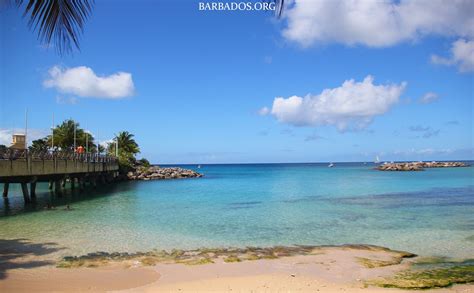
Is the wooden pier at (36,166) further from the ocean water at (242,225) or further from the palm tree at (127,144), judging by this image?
the palm tree at (127,144)

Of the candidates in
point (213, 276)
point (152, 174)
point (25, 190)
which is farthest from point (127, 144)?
point (213, 276)

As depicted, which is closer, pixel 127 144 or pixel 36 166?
pixel 36 166

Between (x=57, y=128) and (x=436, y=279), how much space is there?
192ft

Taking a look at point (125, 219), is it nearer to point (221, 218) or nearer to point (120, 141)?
point (221, 218)

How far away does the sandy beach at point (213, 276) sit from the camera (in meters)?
9.83

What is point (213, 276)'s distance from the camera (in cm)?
1099

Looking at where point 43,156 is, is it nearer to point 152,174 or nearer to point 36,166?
point 36,166

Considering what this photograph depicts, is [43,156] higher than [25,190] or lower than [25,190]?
higher

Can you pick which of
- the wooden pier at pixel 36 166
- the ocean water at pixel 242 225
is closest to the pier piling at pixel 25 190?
the wooden pier at pixel 36 166

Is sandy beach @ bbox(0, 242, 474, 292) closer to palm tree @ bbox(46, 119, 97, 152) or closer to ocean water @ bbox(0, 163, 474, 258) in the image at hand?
ocean water @ bbox(0, 163, 474, 258)

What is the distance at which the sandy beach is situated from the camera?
9.83 meters

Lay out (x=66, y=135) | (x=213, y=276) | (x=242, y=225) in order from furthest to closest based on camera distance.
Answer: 1. (x=66, y=135)
2. (x=242, y=225)
3. (x=213, y=276)

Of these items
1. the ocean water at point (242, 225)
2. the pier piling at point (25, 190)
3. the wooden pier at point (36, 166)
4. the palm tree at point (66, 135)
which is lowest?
the ocean water at point (242, 225)

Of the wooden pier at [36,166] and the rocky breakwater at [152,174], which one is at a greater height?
the wooden pier at [36,166]
